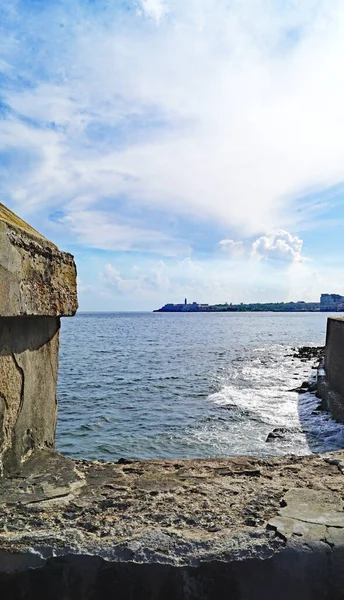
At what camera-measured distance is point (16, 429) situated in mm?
2412

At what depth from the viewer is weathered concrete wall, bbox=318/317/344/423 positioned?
1125cm

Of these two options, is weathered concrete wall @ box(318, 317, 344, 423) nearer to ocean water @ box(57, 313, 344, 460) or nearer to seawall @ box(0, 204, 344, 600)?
ocean water @ box(57, 313, 344, 460)

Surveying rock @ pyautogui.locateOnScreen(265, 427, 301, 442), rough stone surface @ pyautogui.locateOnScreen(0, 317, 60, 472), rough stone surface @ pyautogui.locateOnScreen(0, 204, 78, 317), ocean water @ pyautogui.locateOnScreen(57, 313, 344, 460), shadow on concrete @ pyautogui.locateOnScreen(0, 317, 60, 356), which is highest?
rough stone surface @ pyautogui.locateOnScreen(0, 204, 78, 317)

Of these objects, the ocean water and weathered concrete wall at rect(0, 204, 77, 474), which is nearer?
weathered concrete wall at rect(0, 204, 77, 474)

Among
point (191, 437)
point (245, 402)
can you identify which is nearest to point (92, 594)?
point (191, 437)

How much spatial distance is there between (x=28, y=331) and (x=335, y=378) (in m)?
11.3

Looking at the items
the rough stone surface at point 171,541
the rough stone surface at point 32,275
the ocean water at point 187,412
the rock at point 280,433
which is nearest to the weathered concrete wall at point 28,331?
the rough stone surface at point 32,275

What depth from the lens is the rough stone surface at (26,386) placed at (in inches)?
90.0

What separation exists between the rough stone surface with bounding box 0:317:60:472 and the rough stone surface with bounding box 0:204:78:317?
16 centimetres

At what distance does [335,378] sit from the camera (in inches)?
489

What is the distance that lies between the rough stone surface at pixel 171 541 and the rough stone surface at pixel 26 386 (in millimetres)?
255

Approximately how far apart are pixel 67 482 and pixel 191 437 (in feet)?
29.8

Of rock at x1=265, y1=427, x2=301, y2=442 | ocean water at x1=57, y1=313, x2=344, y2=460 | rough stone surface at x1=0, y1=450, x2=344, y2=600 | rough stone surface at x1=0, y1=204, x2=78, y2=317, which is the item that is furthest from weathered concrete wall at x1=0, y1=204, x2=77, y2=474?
rock at x1=265, y1=427, x2=301, y2=442

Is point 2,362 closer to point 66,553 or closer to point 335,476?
point 66,553
